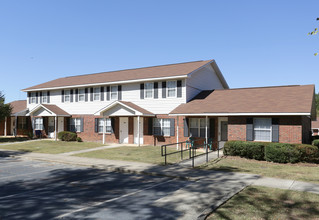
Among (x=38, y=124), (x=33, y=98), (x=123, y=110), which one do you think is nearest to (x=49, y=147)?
(x=123, y=110)

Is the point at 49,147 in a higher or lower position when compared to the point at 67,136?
lower

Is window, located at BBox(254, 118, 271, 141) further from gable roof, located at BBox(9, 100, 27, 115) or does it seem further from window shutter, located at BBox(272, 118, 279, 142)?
gable roof, located at BBox(9, 100, 27, 115)

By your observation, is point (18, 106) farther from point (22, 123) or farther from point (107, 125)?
point (107, 125)

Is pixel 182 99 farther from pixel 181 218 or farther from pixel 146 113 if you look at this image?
pixel 181 218

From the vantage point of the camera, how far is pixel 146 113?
70.4 ft

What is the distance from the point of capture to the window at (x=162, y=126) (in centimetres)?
2166

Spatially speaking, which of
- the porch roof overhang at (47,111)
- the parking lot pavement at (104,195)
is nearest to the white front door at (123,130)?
the porch roof overhang at (47,111)

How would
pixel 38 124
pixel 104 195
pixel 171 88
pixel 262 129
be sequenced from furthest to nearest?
1. pixel 38 124
2. pixel 171 88
3. pixel 262 129
4. pixel 104 195

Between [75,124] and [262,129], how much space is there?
18.8m

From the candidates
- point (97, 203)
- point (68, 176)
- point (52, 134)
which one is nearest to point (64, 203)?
point (97, 203)

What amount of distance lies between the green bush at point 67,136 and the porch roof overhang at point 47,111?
74.7 inches

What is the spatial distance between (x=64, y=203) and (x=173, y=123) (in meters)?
14.7

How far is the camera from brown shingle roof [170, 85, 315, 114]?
16.5 meters

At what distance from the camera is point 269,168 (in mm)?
12617
